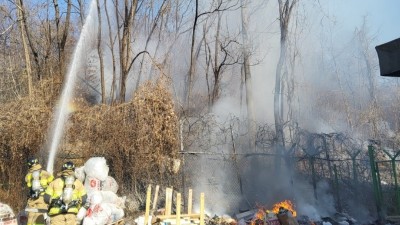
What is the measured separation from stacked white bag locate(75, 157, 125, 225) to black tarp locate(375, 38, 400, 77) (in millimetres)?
6710

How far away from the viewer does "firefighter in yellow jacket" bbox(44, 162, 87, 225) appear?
7121mm

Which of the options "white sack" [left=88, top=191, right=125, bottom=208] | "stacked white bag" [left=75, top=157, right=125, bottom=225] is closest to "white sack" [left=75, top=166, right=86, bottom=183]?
"stacked white bag" [left=75, top=157, right=125, bottom=225]

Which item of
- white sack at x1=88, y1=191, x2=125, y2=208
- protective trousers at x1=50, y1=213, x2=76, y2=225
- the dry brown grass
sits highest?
the dry brown grass

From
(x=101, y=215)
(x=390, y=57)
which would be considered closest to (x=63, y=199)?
(x=101, y=215)

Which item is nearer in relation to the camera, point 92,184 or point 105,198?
point 105,198

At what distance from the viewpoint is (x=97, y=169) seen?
33.6ft

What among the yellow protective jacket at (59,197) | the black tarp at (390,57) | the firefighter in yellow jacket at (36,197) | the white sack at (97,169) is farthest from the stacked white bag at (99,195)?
the black tarp at (390,57)

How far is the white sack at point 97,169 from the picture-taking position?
10227 millimetres

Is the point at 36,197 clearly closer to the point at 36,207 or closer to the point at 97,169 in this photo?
the point at 36,207

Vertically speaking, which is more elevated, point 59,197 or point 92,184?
point 92,184

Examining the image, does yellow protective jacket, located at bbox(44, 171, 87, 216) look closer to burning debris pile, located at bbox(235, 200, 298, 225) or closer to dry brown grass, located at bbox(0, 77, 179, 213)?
dry brown grass, located at bbox(0, 77, 179, 213)

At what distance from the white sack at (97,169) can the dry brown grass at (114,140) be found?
88 centimetres

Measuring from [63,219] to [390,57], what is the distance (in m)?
5.84

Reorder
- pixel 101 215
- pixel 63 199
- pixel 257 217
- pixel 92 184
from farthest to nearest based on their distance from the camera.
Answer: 1. pixel 92 184
2. pixel 257 217
3. pixel 101 215
4. pixel 63 199
